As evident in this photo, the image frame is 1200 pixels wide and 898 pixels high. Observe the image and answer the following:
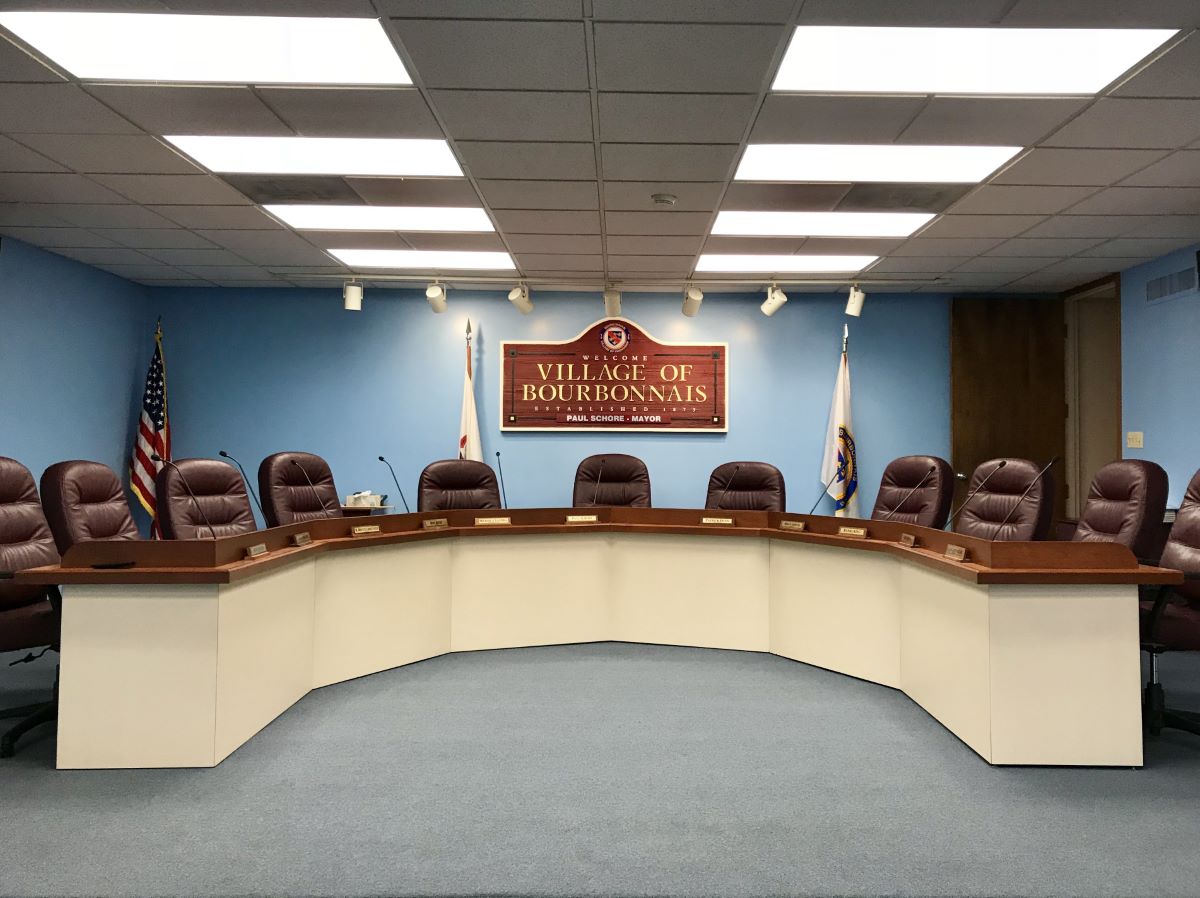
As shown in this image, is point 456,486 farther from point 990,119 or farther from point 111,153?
point 990,119

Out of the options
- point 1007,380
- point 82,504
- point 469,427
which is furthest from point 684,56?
point 1007,380

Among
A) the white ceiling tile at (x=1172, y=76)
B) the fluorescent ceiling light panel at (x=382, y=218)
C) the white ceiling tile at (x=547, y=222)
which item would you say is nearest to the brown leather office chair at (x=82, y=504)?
the fluorescent ceiling light panel at (x=382, y=218)

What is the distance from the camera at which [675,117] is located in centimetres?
314

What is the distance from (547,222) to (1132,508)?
3.38 metres

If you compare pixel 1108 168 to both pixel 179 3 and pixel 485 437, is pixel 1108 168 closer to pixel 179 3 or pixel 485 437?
pixel 179 3

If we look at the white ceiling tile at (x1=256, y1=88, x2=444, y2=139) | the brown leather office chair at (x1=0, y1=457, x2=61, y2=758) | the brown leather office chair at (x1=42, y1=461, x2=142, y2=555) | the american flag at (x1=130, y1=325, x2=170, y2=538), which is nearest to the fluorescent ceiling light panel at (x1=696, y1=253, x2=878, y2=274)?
the white ceiling tile at (x1=256, y1=88, x2=444, y2=139)

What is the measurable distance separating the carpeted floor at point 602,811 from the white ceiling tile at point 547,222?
2.70 metres

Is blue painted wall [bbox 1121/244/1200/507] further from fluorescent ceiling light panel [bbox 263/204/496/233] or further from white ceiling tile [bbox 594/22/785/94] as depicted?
fluorescent ceiling light panel [bbox 263/204/496/233]

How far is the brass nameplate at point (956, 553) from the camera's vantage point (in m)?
2.90

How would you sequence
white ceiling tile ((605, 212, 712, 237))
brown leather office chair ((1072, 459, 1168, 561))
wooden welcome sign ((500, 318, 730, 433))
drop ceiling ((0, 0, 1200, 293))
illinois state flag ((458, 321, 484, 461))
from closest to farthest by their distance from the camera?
drop ceiling ((0, 0, 1200, 293))
brown leather office chair ((1072, 459, 1168, 561))
white ceiling tile ((605, 212, 712, 237))
illinois state flag ((458, 321, 484, 461))
wooden welcome sign ((500, 318, 730, 433))

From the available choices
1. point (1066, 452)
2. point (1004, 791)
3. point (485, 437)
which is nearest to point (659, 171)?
point (1004, 791)

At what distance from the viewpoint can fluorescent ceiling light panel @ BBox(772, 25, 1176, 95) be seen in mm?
2543

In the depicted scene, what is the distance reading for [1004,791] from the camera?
8.10 ft

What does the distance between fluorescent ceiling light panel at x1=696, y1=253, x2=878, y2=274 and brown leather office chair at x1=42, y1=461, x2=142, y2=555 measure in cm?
385
